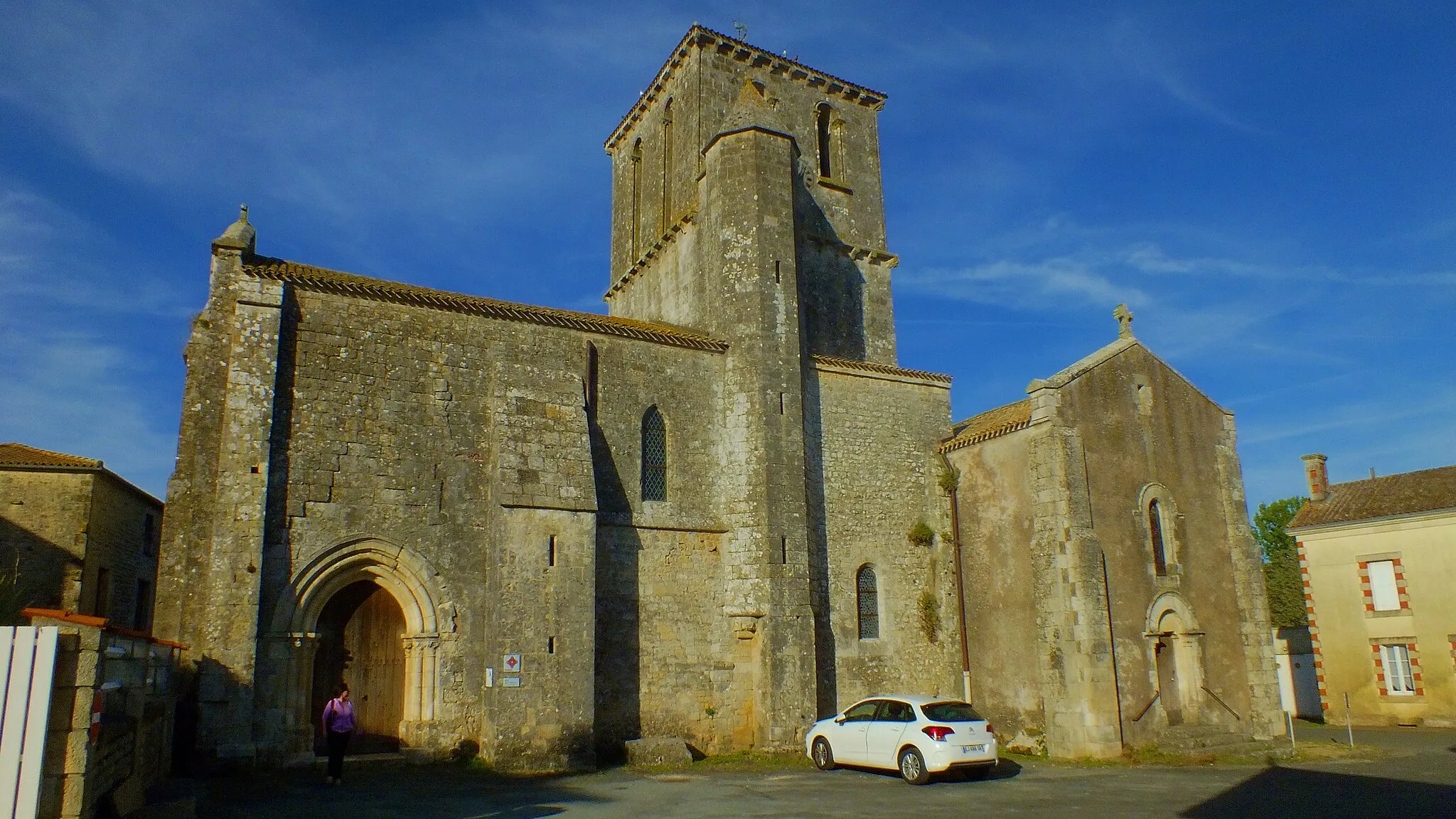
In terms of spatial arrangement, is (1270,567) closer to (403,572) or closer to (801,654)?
(801,654)

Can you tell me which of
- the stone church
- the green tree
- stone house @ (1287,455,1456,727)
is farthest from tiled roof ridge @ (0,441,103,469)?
the green tree

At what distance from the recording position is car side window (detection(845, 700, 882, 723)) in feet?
49.6

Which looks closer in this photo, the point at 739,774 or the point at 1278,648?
the point at 739,774

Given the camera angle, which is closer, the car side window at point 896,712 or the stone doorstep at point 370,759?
the car side window at point 896,712

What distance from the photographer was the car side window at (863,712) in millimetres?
15125

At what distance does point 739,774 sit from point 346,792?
18.8 ft

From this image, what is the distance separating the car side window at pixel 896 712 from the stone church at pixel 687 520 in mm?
2397

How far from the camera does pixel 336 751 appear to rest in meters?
13.4

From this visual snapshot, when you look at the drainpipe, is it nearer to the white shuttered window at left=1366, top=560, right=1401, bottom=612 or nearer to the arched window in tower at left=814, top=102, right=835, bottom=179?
the arched window in tower at left=814, top=102, right=835, bottom=179

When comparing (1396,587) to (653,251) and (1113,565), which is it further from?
(653,251)

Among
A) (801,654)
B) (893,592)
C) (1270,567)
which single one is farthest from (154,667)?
(1270,567)

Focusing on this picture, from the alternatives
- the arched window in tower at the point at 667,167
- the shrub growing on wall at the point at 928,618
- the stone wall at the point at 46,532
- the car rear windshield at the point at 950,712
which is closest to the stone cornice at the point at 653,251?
the arched window in tower at the point at 667,167

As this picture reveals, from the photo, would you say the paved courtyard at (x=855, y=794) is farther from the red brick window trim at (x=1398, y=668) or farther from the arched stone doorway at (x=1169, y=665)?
the red brick window trim at (x=1398, y=668)

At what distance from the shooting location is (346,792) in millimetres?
12617
